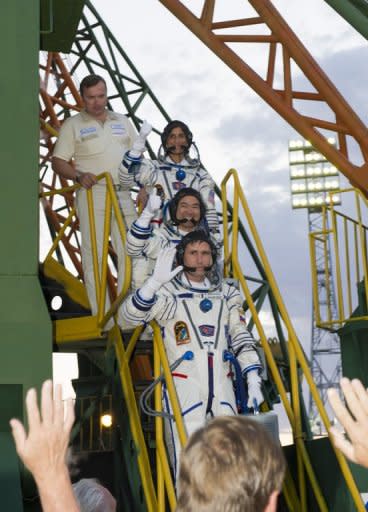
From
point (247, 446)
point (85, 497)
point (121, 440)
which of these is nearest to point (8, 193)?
point (121, 440)

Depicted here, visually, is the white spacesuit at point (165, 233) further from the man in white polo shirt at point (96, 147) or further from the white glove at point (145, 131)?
the man in white polo shirt at point (96, 147)

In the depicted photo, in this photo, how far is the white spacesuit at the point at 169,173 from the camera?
6.44 meters

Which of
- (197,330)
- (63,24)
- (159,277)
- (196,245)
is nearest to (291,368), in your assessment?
(197,330)

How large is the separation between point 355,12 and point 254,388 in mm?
3777

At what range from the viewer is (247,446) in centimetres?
171

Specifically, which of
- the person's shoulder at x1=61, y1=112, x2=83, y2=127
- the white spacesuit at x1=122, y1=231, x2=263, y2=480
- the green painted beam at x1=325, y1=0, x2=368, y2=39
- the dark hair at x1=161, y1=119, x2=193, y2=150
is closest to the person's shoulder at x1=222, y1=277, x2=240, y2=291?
the white spacesuit at x1=122, y1=231, x2=263, y2=480

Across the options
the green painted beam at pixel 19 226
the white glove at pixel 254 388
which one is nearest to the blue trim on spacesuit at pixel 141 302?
the green painted beam at pixel 19 226

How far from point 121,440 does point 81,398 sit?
3463 mm

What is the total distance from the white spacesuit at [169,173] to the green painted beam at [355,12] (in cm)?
190

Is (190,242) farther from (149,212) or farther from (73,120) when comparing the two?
(73,120)

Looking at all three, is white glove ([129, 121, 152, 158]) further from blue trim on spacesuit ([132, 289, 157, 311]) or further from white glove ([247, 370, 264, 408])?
white glove ([247, 370, 264, 408])

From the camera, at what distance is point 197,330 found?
5254mm

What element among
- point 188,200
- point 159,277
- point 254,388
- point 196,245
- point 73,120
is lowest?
point 254,388

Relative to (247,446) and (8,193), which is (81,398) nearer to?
(8,193)
